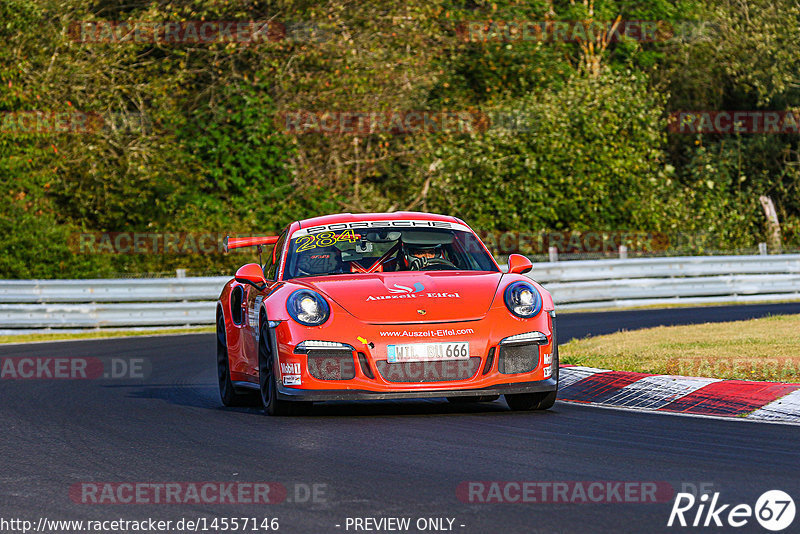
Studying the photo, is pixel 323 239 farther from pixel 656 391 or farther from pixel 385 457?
pixel 385 457

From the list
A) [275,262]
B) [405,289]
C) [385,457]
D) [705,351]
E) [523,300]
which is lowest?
[705,351]

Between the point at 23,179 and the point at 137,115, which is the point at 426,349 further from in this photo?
the point at 137,115

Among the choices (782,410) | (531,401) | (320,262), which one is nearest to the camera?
(782,410)

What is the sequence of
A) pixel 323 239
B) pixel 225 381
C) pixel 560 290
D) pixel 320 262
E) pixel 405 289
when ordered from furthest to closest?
pixel 560 290
pixel 225 381
pixel 323 239
pixel 320 262
pixel 405 289

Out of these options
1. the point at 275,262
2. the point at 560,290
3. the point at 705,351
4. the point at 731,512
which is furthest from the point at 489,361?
the point at 560,290

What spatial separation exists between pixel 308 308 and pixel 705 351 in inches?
179

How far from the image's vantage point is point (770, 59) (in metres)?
34.3

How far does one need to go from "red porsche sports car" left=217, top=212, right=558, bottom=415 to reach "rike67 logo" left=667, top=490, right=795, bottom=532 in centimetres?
310

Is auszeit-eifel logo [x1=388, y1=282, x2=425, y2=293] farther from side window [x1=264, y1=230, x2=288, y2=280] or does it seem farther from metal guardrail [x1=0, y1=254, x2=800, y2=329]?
metal guardrail [x1=0, y1=254, x2=800, y2=329]

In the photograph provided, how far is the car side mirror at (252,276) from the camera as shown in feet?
31.4

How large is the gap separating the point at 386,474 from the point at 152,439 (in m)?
2.23

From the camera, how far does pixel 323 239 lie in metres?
10.0

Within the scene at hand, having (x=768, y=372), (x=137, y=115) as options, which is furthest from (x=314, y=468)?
(x=137, y=115)

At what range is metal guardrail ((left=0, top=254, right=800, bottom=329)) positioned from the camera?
69.8 ft
